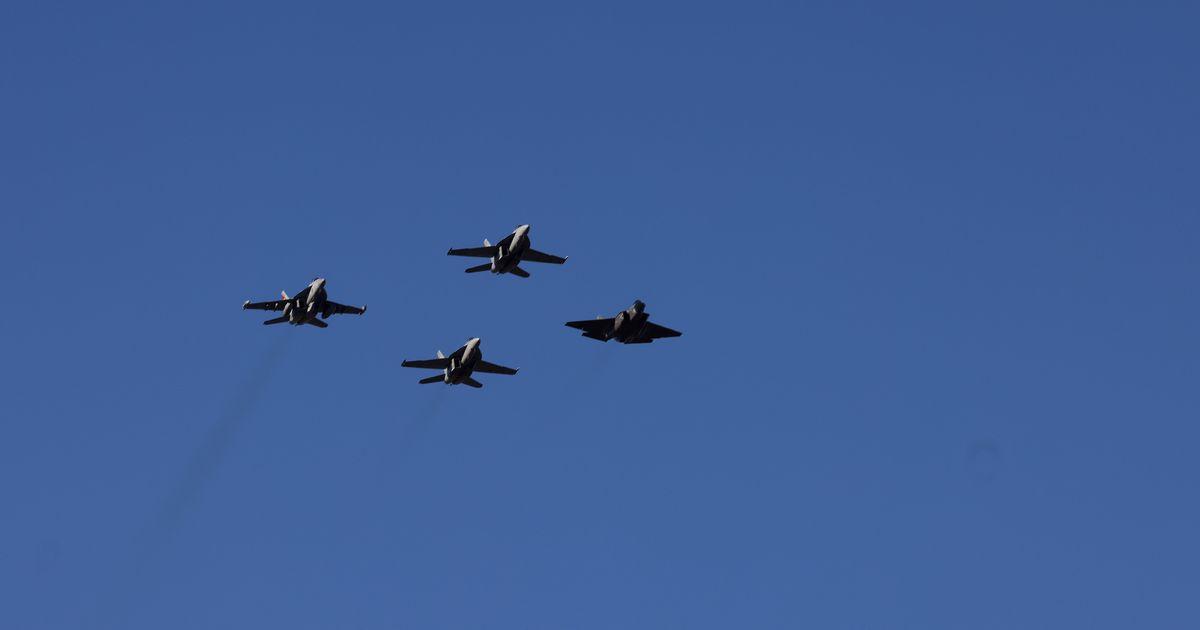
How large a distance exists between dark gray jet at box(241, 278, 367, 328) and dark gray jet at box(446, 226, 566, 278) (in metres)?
13.5

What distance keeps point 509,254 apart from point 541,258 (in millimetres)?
6017

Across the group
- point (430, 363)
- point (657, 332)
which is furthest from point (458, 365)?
point (657, 332)

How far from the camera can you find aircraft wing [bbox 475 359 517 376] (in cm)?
15893

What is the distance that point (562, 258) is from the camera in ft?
533

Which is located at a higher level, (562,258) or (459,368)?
(562,258)

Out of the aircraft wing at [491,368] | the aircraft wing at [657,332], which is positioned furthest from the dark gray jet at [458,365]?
the aircraft wing at [657,332]

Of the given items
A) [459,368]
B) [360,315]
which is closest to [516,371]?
[459,368]

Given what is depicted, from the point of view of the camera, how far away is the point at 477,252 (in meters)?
159

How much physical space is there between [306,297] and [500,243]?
66.9 feet

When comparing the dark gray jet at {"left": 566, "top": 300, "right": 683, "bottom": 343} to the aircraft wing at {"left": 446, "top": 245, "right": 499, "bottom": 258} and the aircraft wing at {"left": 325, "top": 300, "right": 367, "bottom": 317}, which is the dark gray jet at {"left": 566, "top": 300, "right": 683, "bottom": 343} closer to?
the aircraft wing at {"left": 446, "top": 245, "right": 499, "bottom": 258}

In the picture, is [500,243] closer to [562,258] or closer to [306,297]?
[562,258]

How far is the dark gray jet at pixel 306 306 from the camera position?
534 feet

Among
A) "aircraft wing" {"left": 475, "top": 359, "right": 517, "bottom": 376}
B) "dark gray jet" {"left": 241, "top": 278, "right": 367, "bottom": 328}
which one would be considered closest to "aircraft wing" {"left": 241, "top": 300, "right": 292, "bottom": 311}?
"dark gray jet" {"left": 241, "top": 278, "right": 367, "bottom": 328}

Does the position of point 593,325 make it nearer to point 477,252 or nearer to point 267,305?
point 477,252
